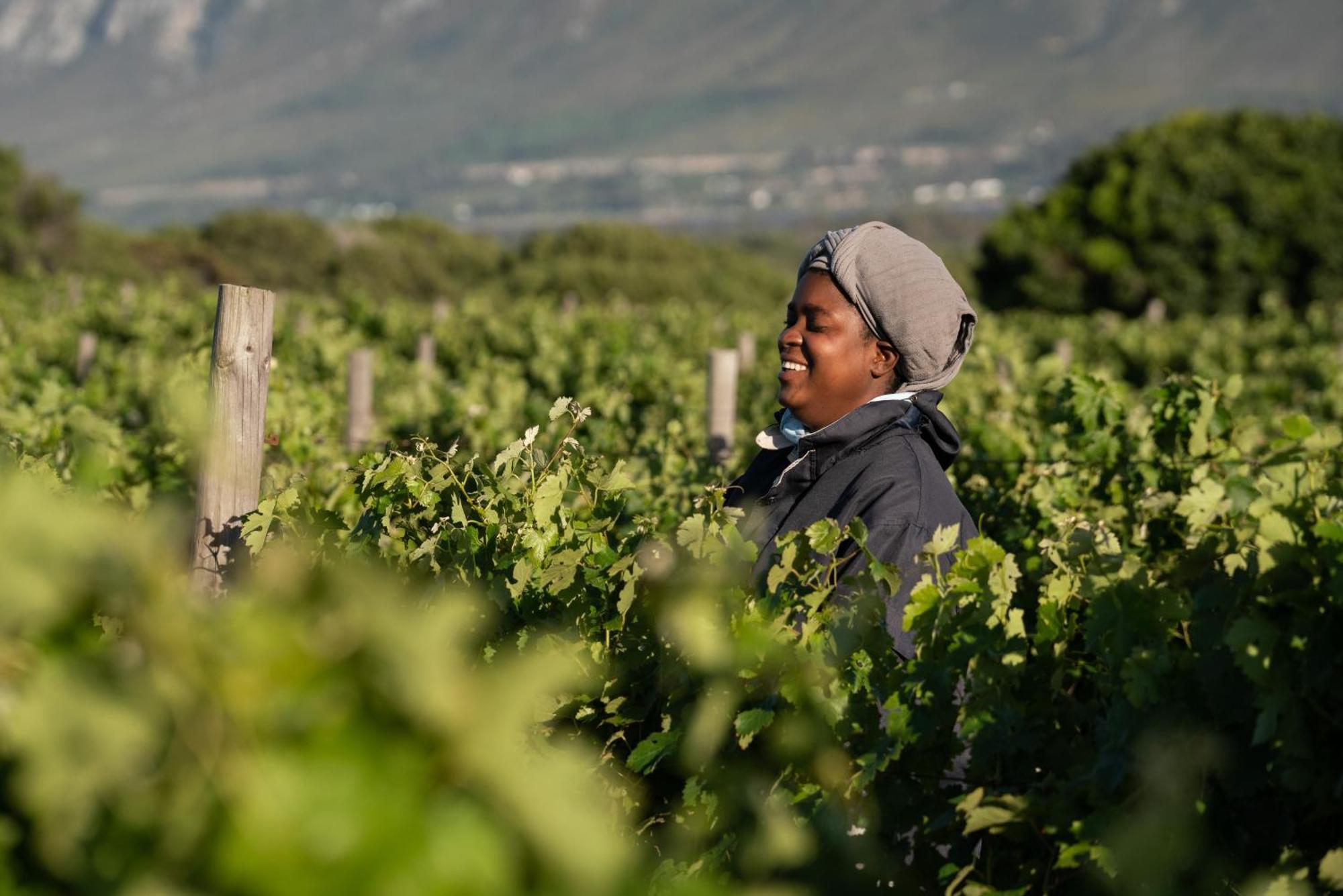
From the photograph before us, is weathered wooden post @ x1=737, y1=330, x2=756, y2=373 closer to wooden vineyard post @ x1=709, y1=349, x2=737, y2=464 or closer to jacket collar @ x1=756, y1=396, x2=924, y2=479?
wooden vineyard post @ x1=709, y1=349, x2=737, y2=464

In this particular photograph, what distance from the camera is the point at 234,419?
3227 millimetres

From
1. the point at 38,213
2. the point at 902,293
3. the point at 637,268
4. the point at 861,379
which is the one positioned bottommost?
the point at 861,379

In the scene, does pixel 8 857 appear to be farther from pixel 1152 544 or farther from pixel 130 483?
pixel 130 483

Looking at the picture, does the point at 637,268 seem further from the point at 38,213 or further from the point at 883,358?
the point at 883,358

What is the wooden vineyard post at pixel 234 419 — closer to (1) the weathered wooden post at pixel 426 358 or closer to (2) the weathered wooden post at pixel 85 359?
(1) the weathered wooden post at pixel 426 358

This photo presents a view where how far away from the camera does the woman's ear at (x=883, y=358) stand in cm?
316

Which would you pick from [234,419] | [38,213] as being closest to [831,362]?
[234,419]

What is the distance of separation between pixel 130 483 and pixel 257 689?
193 inches

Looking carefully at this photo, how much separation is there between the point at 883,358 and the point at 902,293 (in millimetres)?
157

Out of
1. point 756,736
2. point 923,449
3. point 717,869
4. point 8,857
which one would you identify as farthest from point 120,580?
point 923,449

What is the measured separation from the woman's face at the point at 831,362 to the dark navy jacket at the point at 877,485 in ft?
0.31

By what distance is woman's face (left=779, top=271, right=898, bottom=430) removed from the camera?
124 inches

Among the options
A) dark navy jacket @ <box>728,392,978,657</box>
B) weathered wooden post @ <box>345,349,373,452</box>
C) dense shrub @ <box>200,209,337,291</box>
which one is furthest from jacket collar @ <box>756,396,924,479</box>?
dense shrub @ <box>200,209,337,291</box>

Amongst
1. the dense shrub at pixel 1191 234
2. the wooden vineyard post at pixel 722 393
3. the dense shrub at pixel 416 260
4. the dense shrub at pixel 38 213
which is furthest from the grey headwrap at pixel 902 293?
the dense shrub at pixel 416 260
